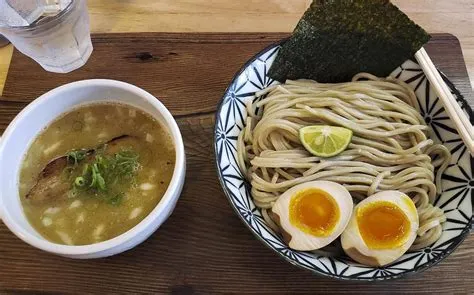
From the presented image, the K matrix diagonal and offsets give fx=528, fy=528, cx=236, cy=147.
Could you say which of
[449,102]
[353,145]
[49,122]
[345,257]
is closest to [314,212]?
[345,257]

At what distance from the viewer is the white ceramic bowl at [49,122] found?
1.22 metres

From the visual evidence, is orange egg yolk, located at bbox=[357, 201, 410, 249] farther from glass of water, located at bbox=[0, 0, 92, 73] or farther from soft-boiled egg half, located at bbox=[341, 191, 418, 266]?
glass of water, located at bbox=[0, 0, 92, 73]

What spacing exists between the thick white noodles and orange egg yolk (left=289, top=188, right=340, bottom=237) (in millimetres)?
81

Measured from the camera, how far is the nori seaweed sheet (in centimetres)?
147

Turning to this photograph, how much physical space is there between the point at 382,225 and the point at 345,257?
13cm

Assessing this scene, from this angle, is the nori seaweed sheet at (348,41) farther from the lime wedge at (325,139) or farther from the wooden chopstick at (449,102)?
the lime wedge at (325,139)

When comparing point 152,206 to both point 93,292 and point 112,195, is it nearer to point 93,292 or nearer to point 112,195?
point 112,195

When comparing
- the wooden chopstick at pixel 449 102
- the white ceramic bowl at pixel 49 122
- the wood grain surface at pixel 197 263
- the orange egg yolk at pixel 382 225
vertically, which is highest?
the wooden chopstick at pixel 449 102

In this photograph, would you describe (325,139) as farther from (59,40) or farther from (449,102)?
(59,40)

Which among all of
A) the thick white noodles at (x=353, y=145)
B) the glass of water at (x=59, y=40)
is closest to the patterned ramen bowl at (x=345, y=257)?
the thick white noodles at (x=353, y=145)

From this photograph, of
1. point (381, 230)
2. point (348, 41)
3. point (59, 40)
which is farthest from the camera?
point (59, 40)

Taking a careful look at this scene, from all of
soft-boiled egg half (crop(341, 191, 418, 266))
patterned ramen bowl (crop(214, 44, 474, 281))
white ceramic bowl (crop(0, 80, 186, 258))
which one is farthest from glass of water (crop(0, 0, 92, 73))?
soft-boiled egg half (crop(341, 191, 418, 266))

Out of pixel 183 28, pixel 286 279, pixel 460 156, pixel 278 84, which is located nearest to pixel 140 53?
pixel 183 28

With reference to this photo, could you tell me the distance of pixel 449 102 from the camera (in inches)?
56.5
